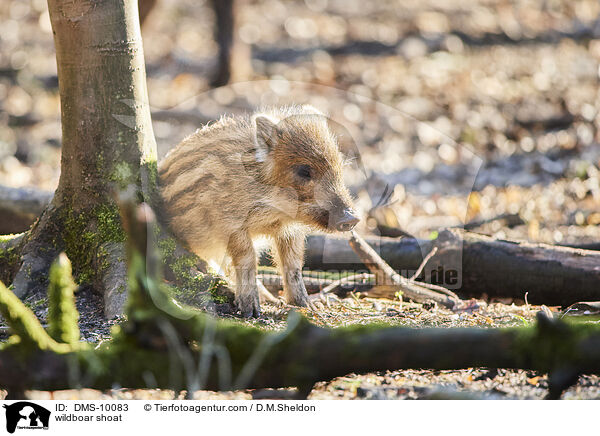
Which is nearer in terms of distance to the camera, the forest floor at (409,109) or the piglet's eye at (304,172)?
the forest floor at (409,109)

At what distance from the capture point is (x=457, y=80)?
10.1 m

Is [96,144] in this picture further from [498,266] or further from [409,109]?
[409,109]

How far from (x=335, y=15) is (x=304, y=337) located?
1193 cm

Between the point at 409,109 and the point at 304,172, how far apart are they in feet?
19.0

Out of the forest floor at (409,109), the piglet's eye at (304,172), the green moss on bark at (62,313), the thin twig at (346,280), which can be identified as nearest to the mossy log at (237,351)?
the green moss on bark at (62,313)

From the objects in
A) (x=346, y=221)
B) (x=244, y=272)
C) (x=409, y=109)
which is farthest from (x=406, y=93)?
(x=244, y=272)

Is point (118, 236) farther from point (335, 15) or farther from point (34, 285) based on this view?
point (335, 15)

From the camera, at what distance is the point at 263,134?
3922 millimetres

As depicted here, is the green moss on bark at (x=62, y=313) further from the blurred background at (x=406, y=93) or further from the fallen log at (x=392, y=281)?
the blurred background at (x=406, y=93)

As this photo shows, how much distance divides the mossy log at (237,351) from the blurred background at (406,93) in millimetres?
2915

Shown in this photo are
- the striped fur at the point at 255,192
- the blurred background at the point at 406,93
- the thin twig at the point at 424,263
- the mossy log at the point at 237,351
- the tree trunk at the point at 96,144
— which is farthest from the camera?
the blurred background at the point at 406,93

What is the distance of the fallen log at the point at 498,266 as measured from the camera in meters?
4.14
